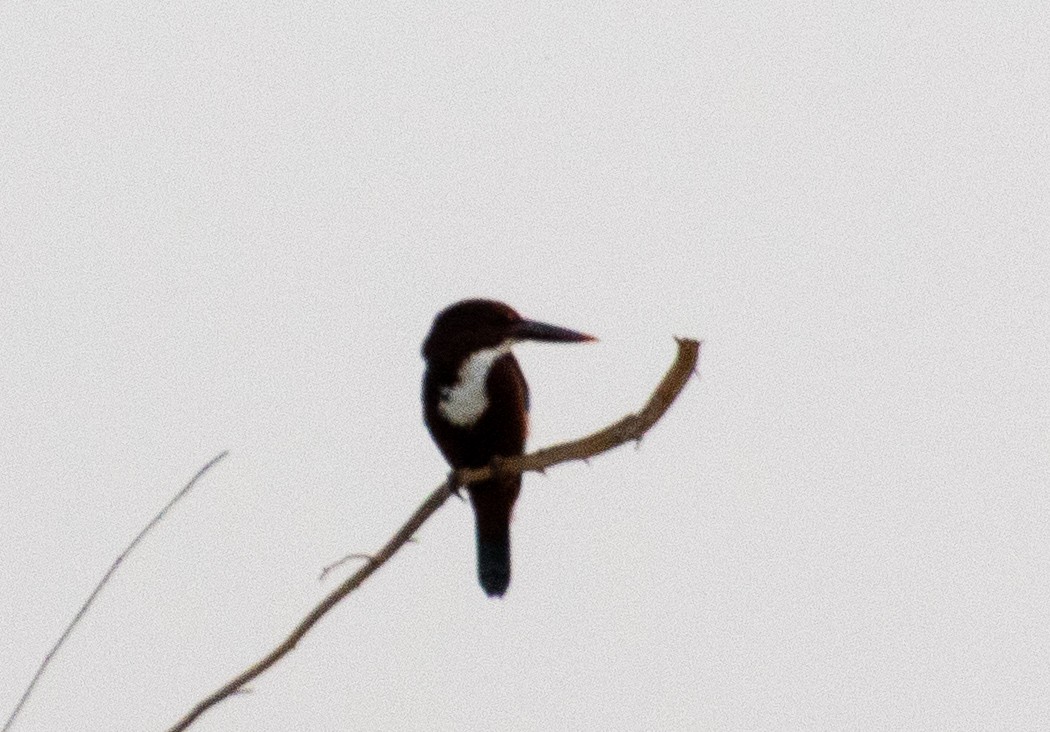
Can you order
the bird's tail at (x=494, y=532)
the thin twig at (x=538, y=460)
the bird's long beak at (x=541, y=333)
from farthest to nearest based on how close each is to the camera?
the bird's tail at (x=494, y=532) → the bird's long beak at (x=541, y=333) → the thin twig at (x=538, y=460)

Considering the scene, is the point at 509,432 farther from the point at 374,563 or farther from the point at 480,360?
Result: the point at 374,563

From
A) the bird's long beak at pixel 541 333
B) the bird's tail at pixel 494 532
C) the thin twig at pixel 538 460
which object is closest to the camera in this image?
the thin twig at pixel 538 460

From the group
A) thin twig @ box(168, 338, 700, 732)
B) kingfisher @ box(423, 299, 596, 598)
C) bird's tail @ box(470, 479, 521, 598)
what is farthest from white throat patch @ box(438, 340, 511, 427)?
thin twig @ box(168, 338, 700, 732)

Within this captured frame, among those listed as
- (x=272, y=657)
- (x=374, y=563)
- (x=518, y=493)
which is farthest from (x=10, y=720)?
(x=518, y=493)

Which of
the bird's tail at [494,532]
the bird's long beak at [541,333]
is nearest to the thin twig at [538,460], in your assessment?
the bird's long beak at [541,333]

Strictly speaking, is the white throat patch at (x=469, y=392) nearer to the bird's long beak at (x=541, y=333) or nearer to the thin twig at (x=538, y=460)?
the bird's long beak at (x=541, y=333)

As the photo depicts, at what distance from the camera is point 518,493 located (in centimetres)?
584

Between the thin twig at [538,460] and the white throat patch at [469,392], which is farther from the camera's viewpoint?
the white throat patch at [469,392]

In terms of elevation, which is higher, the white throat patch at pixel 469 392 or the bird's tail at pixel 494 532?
the white throat patch at pixel 469 392

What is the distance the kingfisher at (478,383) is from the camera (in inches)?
210

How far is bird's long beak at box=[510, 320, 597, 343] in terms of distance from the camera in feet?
16.9

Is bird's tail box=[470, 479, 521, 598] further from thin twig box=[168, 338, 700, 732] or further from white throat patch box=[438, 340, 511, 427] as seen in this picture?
thin twig box=[168, 338, 700, 732]

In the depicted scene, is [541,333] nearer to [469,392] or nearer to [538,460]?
[469,392]

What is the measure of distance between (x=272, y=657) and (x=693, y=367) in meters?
1.31
